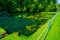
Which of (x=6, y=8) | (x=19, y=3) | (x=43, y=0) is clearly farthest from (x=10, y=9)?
(x=43, y=0)

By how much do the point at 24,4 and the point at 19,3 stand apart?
1.73m

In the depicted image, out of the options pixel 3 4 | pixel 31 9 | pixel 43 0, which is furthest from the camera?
pixel 43 0

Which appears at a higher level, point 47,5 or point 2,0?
point 2,0

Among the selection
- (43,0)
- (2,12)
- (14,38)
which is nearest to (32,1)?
(43,0)

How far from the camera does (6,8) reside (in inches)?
1957

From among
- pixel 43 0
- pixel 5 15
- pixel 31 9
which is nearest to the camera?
pixel 5 15

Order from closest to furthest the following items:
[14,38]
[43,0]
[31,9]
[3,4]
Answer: [14,38] < [3,4] < [31,9] < [43,0]

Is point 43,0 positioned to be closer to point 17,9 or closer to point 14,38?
point 17,9

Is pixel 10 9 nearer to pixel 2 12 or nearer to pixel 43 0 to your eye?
pixel 2 12

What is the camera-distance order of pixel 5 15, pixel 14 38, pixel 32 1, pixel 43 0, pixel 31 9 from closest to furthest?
pixel 14 38 < pixel 5 15 < pixel 31 9 < pixel 32 1 < pixel 43 0

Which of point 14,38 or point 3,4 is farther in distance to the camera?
point 3,4

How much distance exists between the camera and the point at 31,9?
189 ft

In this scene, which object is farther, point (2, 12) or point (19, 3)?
point (19, 3)

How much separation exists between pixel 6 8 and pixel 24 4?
10.9m
